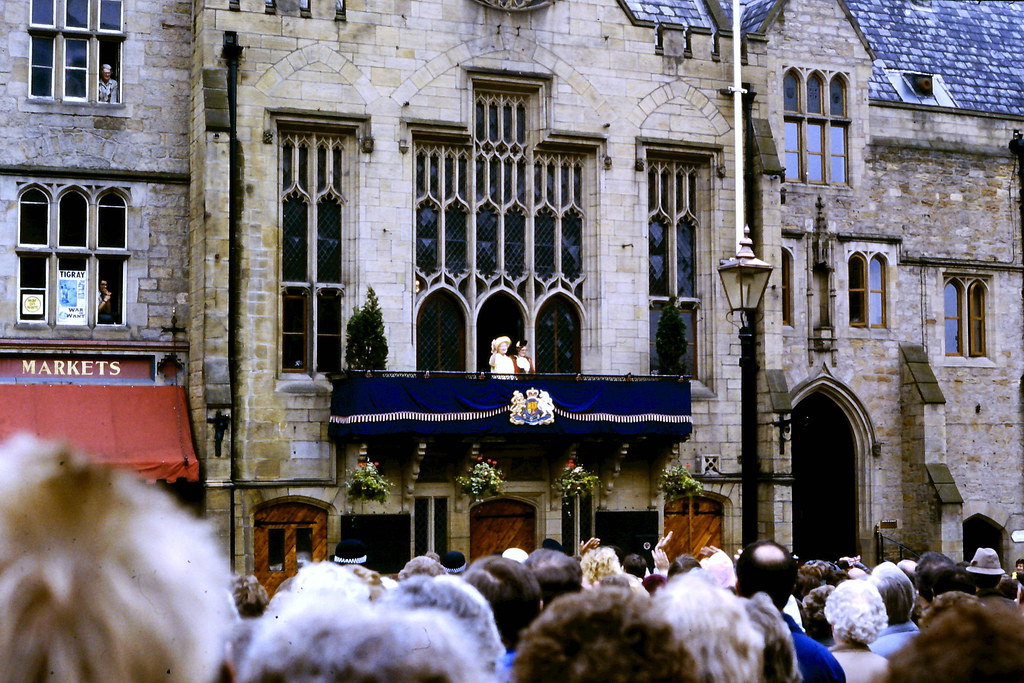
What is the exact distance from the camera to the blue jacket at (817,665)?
612 cm

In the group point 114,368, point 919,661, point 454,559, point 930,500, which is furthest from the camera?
point 930,500

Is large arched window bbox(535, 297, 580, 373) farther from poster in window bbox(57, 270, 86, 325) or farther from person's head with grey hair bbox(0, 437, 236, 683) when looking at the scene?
person's head with grey hair bbox(0, 437, 236, 683)

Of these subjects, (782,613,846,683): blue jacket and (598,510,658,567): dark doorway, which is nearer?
(782,613,846,683): blue jacket

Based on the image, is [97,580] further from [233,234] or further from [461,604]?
[233,234]

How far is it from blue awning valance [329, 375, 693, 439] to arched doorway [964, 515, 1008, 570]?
8733 mm

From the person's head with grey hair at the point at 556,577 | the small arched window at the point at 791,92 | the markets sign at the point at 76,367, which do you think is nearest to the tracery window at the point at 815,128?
the small arched window at the point at 791,92

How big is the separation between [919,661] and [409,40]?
20.6 metres

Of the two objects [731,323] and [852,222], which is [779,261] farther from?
[852,222]

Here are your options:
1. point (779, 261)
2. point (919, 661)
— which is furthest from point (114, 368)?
point (919, 661)

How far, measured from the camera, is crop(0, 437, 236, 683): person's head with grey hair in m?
2.57

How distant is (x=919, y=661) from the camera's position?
3.33 metres

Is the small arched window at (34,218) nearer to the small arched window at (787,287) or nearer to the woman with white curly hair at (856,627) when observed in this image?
the small arched window at (787,287)

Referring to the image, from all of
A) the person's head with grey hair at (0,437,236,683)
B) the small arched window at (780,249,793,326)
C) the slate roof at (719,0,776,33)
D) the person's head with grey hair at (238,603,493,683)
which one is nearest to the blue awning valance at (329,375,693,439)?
the small arched window at (780,249,793,326)

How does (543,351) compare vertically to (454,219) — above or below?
below
